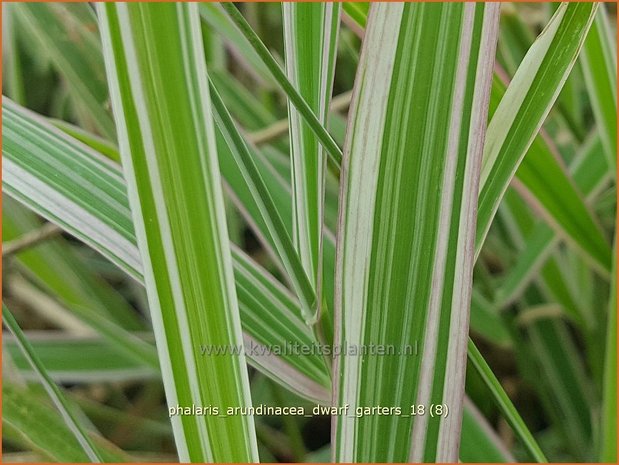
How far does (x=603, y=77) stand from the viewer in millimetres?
325

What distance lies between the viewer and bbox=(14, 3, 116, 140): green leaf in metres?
0.35

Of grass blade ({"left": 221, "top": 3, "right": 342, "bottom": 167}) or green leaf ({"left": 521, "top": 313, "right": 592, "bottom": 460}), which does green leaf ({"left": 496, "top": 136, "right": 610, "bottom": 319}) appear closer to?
green leaf ({"left": 521, "top": 313, "right": 592, "bottom": 460})

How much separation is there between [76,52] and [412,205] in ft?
0.80

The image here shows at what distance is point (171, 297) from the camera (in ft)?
0.69

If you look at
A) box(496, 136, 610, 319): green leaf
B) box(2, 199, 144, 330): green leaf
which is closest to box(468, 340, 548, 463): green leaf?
box(496, 136, 610, 319): green leaf

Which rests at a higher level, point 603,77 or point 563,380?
point 603,77

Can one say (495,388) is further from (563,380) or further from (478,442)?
(563,380)

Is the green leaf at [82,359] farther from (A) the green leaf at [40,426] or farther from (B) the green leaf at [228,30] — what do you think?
(B) the green leaf at [228,30]

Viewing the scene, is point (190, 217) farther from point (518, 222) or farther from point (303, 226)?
point (518, 222)

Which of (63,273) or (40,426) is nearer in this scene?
(40,426)

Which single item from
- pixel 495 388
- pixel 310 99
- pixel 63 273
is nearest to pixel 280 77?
pixel 310 99

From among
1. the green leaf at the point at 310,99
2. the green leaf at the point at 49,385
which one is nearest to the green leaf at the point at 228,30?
the green leaf at the point at 310,99

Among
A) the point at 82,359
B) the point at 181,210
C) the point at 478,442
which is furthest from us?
the point at 82,359

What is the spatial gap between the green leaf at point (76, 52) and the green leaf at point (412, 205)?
0.19m
